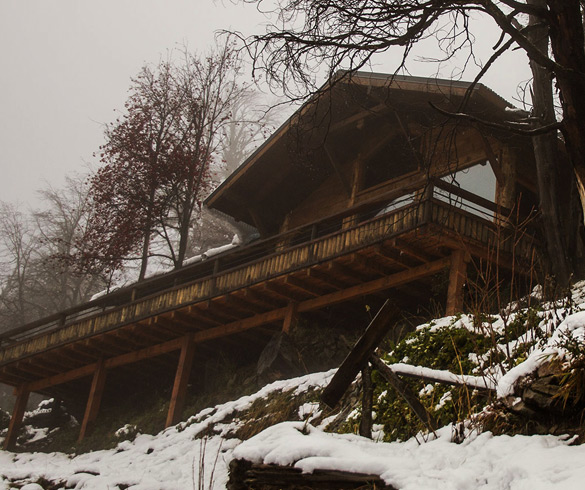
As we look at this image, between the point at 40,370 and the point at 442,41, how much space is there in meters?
18.2

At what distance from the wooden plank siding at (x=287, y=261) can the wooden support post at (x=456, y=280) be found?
1.29ft

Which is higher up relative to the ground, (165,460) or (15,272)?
(15,272)

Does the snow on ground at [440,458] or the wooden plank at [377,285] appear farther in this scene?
the wooden plank at [377,285]

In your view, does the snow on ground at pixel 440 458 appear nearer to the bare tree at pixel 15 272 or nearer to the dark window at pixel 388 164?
the dark window at pixel 388 164

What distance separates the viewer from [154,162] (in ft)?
81.0

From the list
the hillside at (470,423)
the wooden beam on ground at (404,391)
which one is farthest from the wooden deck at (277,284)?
the wooden beam on ground at (404,391)

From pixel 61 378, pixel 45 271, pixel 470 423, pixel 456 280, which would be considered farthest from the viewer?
pixel 45 271

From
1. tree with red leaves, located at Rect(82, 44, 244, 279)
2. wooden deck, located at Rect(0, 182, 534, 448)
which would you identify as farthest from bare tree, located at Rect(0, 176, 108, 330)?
wooden deck, located at Rect(0, 182, 534, 448)

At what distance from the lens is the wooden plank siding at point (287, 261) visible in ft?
44.8

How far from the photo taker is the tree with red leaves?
24438mm

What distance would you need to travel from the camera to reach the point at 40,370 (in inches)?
915

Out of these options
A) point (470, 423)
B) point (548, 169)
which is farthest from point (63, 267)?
point (470, 423)

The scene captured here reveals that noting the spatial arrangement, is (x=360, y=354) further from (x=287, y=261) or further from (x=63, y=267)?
(x=63, y=267)

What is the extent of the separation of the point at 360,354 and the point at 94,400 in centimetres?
1611
